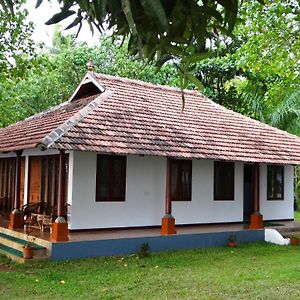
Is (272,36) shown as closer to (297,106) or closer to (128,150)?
(128,150)

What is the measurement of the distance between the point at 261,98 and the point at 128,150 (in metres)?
10.7

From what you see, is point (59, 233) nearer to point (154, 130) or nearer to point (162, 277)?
point (162, 277)

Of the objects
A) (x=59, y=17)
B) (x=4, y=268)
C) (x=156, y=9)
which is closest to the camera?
(x=156, y=9)

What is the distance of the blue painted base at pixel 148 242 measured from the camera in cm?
962

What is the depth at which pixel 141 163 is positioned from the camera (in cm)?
1240

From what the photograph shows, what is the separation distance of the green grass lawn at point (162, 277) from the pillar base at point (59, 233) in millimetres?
546

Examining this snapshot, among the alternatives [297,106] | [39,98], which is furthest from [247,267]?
[39,98]

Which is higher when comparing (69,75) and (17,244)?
(69,75)

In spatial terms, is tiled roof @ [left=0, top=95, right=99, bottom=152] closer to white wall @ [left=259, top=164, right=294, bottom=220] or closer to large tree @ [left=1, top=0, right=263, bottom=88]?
white wall @ [left=259, top=164, right=294, bottom=220]

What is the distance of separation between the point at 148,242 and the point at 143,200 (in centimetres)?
184

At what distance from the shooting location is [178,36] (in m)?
2.28

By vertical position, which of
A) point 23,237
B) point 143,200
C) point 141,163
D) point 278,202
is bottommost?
point 23,237

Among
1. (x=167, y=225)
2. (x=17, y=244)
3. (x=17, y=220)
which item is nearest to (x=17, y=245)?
(x=17, y=244)

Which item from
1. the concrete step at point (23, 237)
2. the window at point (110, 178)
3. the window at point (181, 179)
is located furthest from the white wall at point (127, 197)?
the concrete step at point (23, 237)
